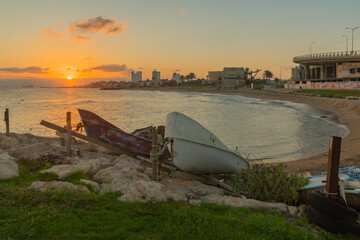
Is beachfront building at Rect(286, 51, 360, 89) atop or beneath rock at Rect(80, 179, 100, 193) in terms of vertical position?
atop

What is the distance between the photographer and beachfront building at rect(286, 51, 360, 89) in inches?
2756

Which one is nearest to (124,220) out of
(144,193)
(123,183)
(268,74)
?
(144,193)

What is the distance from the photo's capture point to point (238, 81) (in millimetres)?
129625

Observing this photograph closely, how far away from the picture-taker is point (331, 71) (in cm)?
8250

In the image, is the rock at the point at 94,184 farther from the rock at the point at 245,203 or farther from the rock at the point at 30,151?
the rock at the point at 30,151

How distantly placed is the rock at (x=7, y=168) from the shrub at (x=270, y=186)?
19.3ft

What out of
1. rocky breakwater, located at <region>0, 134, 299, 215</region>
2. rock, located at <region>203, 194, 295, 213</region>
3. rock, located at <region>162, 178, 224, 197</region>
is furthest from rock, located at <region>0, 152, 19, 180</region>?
rock, located at <region>203, 194, 295, 213</region>

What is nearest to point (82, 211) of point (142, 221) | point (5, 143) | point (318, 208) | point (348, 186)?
point (142, 221)

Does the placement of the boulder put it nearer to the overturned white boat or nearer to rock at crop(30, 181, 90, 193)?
the overturned white boat

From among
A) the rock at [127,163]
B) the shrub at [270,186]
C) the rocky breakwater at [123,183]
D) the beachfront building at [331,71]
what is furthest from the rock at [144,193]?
the beachfront building at [331,71]

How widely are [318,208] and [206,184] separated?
4.04 m

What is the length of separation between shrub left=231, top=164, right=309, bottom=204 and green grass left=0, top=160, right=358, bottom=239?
1.51m

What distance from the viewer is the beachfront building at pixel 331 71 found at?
7000 centimetres

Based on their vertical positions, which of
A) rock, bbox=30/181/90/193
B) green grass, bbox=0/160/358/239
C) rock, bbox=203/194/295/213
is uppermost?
rock, bbox=30/181/90/193
